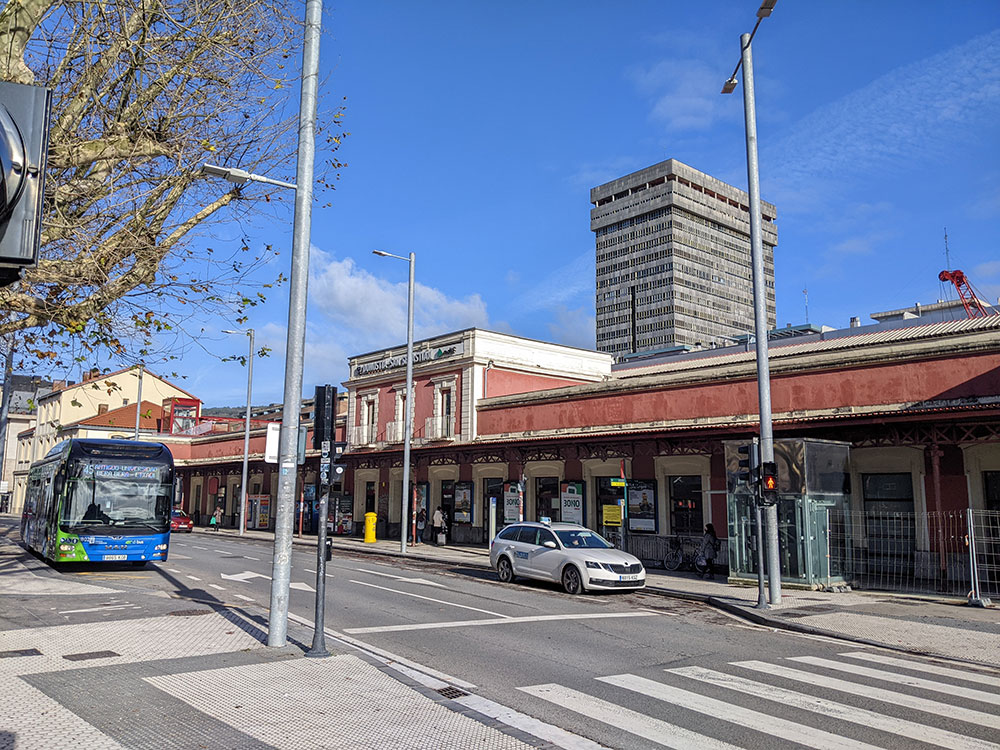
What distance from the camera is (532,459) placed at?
3127cm

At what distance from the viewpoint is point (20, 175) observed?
233 centimetres

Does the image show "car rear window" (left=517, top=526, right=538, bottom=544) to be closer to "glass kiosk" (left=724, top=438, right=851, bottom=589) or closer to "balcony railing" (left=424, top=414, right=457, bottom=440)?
"glass kiosk" (left=724, top=438, right=851, bottom=589)

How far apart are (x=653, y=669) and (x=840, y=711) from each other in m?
2.46

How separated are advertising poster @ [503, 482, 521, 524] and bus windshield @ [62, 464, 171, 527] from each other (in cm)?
1442

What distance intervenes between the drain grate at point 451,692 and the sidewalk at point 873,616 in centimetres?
705

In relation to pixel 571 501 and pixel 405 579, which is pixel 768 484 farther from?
pixel 571 501

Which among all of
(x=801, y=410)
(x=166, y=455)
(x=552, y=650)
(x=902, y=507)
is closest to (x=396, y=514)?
(x=166, y=455)

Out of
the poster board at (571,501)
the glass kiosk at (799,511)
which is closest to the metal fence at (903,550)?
the glass kiosk at (799,511)

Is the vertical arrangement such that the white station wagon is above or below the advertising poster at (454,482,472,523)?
below

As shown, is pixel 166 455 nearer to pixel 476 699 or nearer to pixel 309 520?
pixel 476 699

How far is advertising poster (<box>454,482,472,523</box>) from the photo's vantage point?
114 ft

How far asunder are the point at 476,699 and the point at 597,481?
21.4 metres

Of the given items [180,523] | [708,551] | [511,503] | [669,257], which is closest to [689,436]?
[708,551]

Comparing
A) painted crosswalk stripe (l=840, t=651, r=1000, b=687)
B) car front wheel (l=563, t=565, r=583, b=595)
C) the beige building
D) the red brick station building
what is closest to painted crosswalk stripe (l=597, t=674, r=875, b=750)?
painted crosswalk stripe (l=840, t=651, r=1000, b=687)
